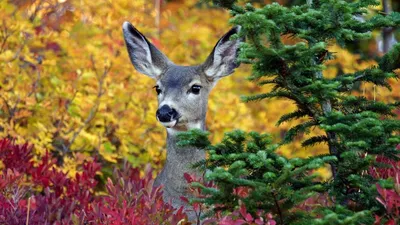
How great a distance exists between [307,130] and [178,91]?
2305 millimetres

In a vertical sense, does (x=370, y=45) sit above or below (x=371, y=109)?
below

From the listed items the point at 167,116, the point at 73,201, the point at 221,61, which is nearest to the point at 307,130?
the point at 73,201

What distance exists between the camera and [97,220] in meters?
4.29

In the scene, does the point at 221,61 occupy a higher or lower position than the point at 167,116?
higher

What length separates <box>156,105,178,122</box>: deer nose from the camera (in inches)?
235

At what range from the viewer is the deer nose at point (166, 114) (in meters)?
5.98

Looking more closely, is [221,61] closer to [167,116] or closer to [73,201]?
[167,116]

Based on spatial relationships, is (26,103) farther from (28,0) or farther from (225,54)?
(28,0)

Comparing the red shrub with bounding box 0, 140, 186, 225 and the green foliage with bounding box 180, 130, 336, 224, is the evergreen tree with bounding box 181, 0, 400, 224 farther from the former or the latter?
the red shrub with bounding box 0, 140, 186, 225

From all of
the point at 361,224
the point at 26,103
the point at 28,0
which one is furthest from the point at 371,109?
the point at 28,0

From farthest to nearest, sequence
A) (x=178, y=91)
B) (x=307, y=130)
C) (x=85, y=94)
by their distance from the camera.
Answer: (x=85, y=94), (x=178, y=91), (x=307, y=130)

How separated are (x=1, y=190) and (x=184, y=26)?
18.0ft

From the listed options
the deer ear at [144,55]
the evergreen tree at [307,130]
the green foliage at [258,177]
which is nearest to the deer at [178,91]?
the deer ear at [144,55]

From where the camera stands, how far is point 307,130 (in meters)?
4.32
